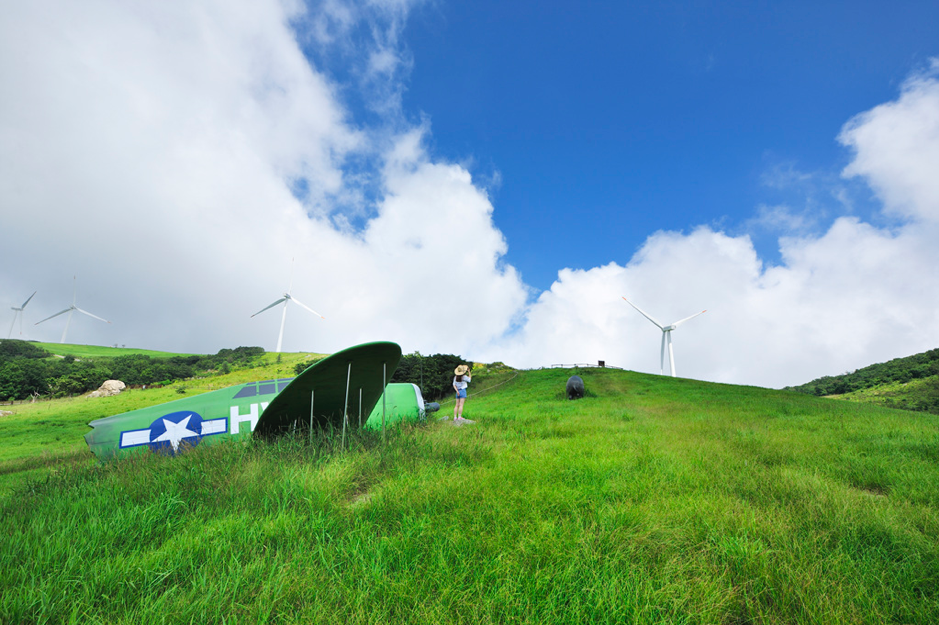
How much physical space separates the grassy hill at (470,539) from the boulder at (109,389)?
6767cm

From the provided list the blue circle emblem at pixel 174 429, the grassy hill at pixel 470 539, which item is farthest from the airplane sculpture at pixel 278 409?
the grassy hill at pixel 470 539

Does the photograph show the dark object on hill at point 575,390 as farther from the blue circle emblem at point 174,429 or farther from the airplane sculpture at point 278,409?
the blue circle emblem at point 174,429

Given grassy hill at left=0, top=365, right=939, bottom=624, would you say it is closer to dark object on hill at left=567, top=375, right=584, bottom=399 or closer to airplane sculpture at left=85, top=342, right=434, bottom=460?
airplane sculpture at left=85, top=342, right=434, bottom=460

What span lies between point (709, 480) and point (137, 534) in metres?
7.03

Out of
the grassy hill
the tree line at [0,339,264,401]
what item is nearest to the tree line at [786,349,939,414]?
the grassy hill

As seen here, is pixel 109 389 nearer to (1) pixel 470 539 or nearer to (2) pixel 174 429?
(2) pixel 174 429

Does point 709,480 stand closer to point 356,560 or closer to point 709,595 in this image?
point 709,595

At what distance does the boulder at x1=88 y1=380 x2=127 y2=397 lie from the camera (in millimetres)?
52688

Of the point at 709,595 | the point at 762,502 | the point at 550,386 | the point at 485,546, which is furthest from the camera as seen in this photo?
the point at 550,386

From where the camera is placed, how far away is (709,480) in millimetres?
5102

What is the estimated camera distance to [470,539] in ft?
10.4

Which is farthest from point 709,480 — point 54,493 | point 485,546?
point 54,493

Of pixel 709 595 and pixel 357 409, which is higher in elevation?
pixel 357 409

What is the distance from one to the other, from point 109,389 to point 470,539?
7633 centimetres
